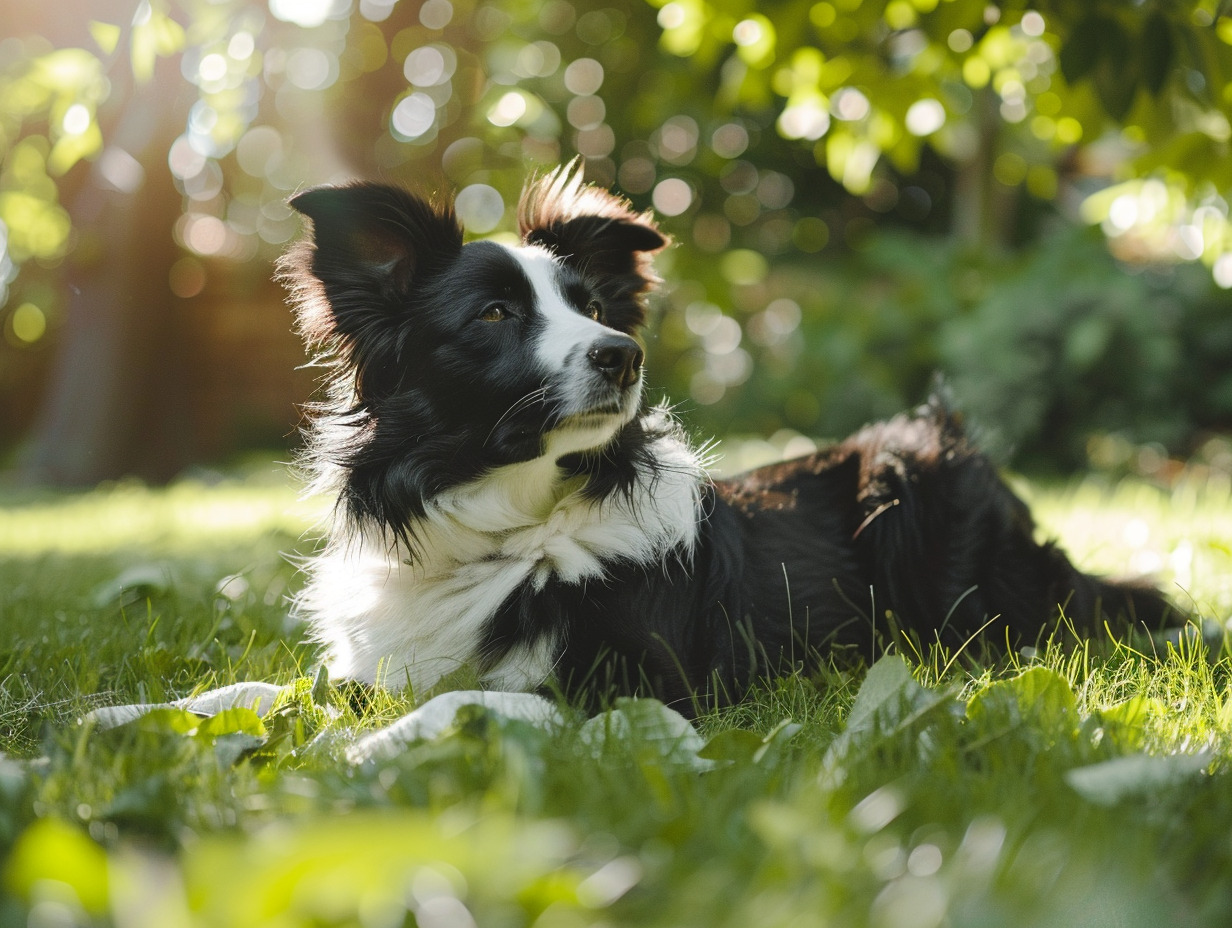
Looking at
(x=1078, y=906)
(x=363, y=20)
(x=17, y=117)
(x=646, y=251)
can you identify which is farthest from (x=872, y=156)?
(x=17, y=117)

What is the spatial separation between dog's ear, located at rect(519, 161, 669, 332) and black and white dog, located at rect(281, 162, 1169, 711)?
12 cm

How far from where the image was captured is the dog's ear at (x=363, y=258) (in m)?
2.84

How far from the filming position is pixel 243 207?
14.5 meters

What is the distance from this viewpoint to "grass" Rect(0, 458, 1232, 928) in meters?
1.07

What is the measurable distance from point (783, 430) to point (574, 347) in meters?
9.70

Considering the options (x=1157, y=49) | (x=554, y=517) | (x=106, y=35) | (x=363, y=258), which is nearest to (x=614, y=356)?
(x=554, y=517)

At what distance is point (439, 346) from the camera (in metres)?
2.90

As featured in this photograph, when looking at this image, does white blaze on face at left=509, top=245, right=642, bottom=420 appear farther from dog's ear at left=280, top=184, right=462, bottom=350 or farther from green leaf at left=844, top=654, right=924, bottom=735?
green leaf at left=844, top=654, right=924, bottom=735

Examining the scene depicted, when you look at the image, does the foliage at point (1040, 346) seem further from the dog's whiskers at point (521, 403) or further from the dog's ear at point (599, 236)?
the dog's whiskers at point (521, 403)

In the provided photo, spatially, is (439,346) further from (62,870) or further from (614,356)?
(62,870)

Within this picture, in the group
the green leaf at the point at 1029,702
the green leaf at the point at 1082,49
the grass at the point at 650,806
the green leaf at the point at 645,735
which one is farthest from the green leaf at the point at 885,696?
the green leaf at the point at 1082,49

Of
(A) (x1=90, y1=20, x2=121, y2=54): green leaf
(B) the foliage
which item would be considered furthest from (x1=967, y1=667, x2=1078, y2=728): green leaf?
(B) the foliage

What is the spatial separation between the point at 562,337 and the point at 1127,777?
5.94 ft

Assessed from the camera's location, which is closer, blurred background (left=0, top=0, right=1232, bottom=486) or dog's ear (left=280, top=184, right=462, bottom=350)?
dog's ear (left=280, top=184, right=462, bottom=350)
